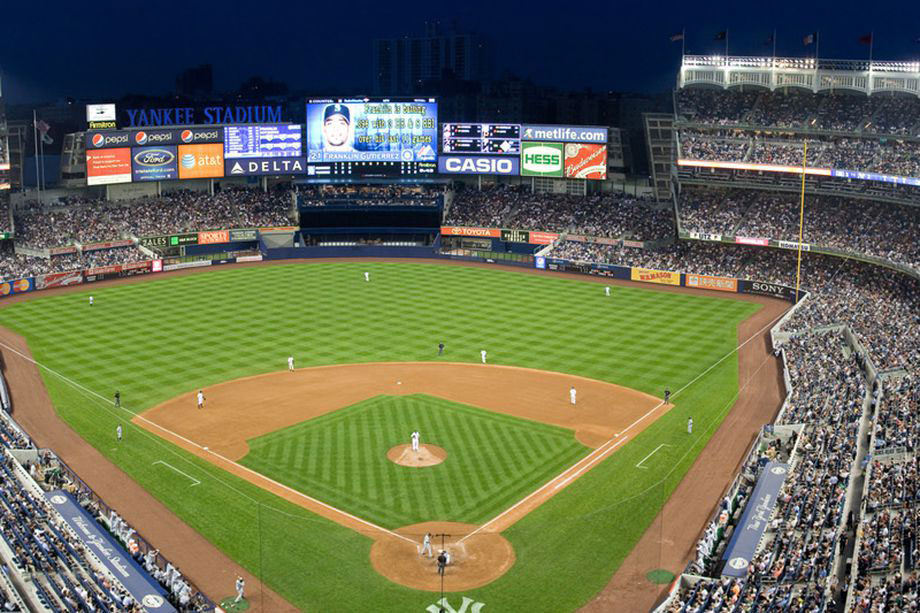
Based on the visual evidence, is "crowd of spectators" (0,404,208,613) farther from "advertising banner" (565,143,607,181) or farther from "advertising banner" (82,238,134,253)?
"advertising banner" (565,143,607,181)

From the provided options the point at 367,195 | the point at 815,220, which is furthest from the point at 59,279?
the point at 815,220

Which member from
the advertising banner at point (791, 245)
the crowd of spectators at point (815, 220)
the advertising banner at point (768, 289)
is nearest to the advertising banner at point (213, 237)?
the crowd of spectators at point (815, 220)

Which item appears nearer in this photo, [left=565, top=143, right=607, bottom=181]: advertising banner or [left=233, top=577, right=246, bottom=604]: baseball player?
[left=233, top=577, right=246, bottom=604]: baseball player

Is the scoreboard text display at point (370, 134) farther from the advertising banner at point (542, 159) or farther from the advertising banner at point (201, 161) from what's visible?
the advertising banner at point (542, 159)

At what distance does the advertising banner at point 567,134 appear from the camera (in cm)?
7769

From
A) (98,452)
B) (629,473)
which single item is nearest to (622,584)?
(629,473)

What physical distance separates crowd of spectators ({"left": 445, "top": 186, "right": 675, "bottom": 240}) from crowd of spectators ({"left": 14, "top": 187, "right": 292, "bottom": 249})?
17195 millimetres

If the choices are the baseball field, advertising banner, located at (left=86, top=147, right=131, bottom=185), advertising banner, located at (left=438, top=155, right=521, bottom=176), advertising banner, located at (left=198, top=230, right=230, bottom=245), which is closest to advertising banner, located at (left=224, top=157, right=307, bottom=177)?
advertising banner, located at (left=198, top=230, right=230, bottom=245)

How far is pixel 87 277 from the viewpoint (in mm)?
67375

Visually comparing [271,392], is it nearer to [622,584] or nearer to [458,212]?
[622,584]

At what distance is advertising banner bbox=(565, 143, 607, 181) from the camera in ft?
256

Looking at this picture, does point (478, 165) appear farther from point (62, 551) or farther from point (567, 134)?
point (62, 551)

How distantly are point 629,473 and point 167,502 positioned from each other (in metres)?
16.1

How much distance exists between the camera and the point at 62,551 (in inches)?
967
